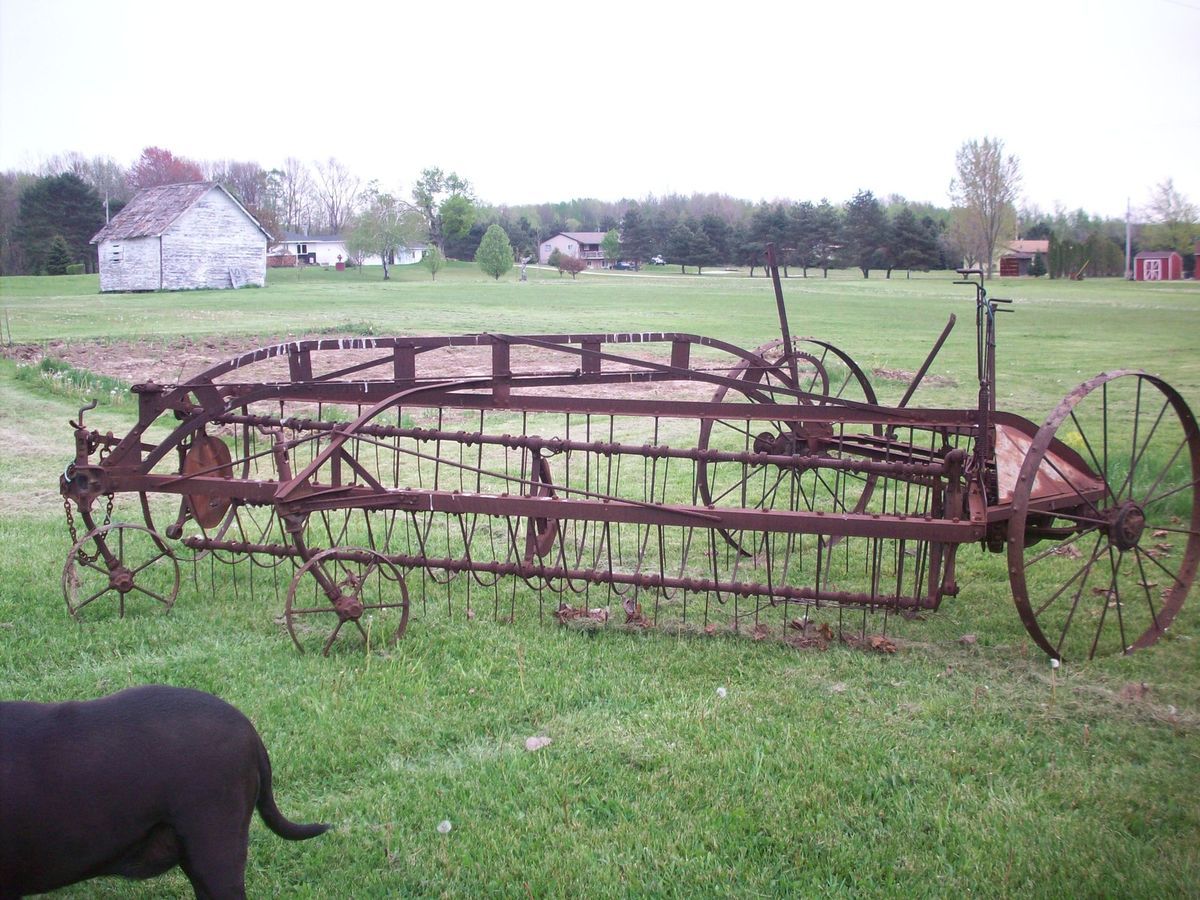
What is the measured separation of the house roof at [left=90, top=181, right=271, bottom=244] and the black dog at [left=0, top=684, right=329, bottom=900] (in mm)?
40370

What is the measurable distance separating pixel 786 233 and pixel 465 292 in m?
19.6

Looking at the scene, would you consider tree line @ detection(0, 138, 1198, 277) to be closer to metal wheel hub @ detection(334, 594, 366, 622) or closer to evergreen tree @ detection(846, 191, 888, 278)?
evergreen tree @ detection(846, 191, 888, 278)

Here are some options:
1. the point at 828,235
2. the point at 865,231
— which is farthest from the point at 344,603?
the point at 865,231

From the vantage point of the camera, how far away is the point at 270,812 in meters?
2.75

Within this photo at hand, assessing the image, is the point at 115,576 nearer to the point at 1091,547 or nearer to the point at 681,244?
the point at 1091,547

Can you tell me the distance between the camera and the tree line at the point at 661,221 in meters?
11.6

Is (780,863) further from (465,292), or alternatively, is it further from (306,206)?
(306,206)

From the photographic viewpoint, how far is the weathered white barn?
38.7 m

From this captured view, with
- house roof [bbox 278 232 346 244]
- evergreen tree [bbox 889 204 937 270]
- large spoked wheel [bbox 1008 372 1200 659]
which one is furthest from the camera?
house roof [bbox 278 232 346 244]

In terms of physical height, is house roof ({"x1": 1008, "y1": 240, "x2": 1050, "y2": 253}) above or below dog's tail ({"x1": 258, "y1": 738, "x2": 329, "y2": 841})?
above

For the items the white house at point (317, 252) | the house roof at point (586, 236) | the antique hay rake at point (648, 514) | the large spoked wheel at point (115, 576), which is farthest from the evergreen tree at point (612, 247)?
the large spoked wheel at point (115, 576)

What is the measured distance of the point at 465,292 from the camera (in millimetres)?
37594

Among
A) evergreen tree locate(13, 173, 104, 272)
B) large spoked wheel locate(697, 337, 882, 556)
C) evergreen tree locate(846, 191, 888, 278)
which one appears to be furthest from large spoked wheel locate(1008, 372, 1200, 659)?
evergreen tree locate(13, 173, 104, 272)

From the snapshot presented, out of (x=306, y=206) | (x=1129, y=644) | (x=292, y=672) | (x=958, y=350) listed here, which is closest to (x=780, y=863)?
(x=292, y=672)
